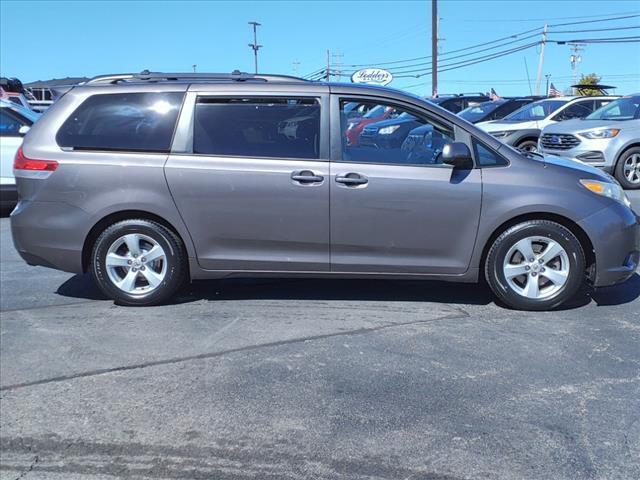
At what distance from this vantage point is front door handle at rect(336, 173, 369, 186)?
16.0 feet

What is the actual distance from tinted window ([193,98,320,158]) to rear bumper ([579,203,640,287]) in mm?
2228

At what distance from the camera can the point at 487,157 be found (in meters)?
4.95

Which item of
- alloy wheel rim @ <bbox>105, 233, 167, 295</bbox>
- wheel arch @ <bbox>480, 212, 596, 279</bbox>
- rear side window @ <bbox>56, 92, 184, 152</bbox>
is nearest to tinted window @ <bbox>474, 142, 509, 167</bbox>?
wheel arch @ <bbox>480, 212, 596, 279</bbox>

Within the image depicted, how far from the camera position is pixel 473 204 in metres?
4.84

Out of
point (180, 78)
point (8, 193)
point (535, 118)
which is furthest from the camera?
point (535, 118)

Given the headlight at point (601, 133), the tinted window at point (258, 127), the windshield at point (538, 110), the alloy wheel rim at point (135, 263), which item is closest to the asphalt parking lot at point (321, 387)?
the alloy wheel rim at point (135, 263)

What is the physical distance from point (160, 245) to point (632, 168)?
8542 millimetres

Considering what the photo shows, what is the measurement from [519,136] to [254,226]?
30.0ft

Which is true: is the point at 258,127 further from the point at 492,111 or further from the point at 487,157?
the point at 492,111

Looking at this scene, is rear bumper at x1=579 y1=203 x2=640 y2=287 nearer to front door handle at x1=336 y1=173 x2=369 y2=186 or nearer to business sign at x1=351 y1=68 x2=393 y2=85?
front door handle at x1=336 y1=173 x2=369 y2=186

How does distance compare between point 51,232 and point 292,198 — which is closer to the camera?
point 292,198

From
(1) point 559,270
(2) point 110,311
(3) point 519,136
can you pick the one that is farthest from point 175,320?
(3) point 519,136

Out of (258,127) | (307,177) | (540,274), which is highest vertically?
(258,127)

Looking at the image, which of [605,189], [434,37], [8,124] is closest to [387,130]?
[605,189]
